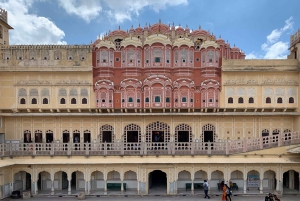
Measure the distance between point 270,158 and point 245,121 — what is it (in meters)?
3.78

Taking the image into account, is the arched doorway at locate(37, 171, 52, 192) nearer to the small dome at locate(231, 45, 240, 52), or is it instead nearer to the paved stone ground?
the paved stone ground

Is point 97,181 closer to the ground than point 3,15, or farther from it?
closer to the ground

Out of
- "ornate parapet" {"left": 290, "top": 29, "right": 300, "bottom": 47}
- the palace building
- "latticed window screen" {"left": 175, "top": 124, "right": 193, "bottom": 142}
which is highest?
"ornate parapet" {"left": 290, "top": 29, "right": 300, "bottom": 47}

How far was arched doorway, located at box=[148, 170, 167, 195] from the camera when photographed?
1759cm

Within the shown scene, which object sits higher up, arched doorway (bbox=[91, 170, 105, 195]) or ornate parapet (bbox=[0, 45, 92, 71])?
ornate parapet (bbox=[0, 45, 92, 71])

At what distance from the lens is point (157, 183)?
63.5 feet

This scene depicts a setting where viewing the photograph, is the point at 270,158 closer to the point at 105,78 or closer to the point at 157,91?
the point at 157,91

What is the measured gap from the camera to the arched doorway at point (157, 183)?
17.6 meters

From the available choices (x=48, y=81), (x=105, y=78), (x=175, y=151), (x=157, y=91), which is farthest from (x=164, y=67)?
(x=48, y=81)

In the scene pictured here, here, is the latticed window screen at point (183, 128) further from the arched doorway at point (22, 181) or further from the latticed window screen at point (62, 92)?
the arched doorway at point (22, 181)

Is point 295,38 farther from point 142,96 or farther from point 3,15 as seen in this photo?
point 3,15

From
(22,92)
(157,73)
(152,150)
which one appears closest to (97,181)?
(152,150)

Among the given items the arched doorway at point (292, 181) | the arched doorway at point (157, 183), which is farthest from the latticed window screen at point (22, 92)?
the arched doorway at point (292, 181)

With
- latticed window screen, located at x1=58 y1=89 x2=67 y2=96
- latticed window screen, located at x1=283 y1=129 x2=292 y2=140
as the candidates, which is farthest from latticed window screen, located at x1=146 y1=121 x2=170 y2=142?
latticed window screen, located at x1=283 y1=129 x2=292 y2=140
